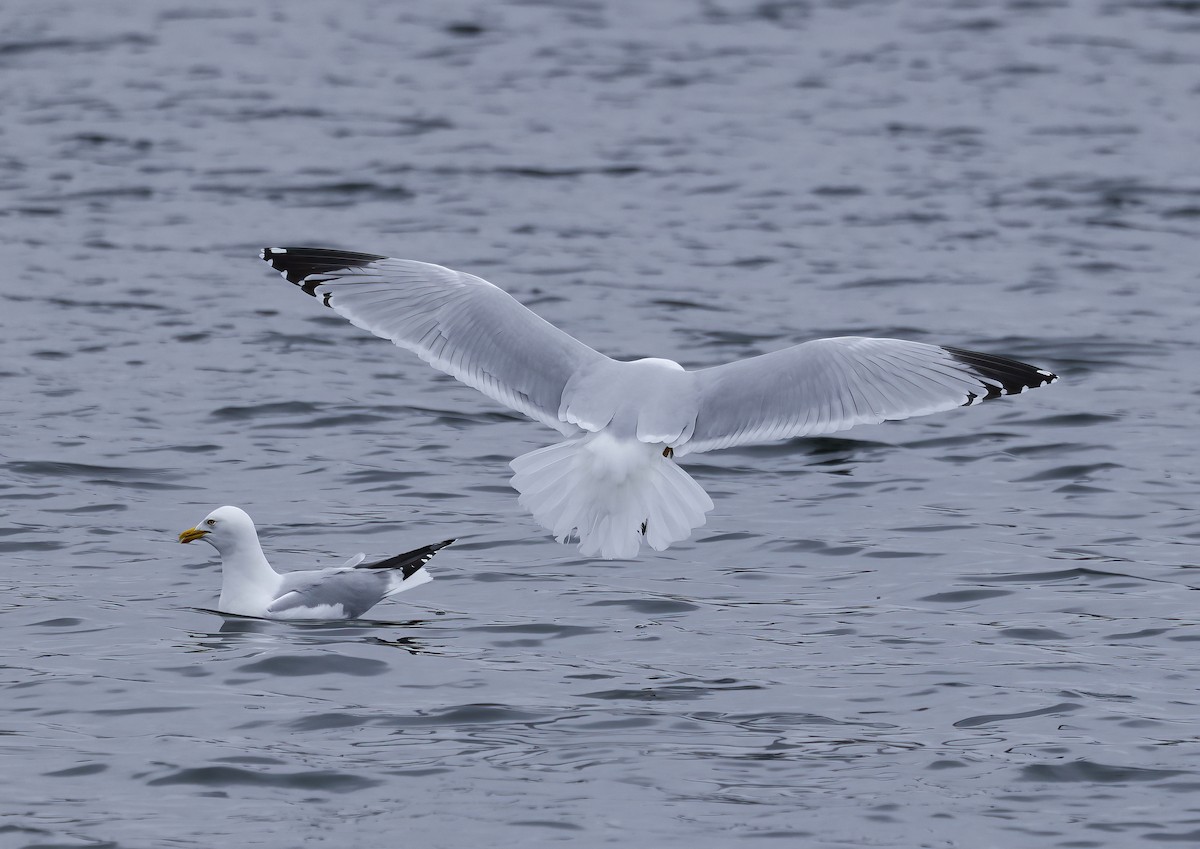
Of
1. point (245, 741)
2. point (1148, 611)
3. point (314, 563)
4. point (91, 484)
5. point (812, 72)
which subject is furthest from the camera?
point (812, 72)

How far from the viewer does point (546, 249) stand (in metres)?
17.2

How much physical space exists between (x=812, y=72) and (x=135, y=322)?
10.9m

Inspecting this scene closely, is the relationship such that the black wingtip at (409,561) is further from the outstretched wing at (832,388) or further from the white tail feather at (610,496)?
the outstretched wing at (832,388)

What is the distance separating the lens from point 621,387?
30.7ft

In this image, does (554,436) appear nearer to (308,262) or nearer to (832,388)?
(308,262)

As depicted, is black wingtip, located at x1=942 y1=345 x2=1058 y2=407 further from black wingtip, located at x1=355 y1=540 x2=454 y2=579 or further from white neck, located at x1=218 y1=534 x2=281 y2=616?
white neck, located at x1=218 y1=534 x2=281 y2=616

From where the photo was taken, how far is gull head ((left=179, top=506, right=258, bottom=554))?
9.41 meters

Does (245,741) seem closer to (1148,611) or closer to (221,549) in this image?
(221,549)

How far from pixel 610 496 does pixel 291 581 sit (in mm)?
1529

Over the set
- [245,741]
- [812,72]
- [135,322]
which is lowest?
[245,741]

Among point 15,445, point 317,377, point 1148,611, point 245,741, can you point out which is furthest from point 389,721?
point 317,377

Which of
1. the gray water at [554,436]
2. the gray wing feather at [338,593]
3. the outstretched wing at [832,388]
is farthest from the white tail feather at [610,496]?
the gray wing feather at [338,593]

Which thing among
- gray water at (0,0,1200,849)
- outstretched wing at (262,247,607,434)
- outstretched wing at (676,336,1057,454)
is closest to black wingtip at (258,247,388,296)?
outstretched wing at (262,247,607,434)

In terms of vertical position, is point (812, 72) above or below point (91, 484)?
above
